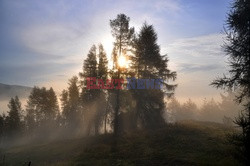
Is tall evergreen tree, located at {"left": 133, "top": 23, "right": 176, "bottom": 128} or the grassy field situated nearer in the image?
the grassy field

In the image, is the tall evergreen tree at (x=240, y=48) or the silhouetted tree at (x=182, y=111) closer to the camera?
the tall evergreen tree at (x=240, y=48)

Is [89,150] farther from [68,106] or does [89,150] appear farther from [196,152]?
[68,106]

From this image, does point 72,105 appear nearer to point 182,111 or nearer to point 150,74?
point 150,74

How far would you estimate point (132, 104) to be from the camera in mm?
29562

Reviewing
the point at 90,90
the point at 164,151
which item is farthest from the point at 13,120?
the point at 164,151

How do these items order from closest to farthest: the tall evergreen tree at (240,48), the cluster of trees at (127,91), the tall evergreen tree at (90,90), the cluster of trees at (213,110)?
1. the tall evergreen tree at (240,48)
2. the cluster of trees at (127,91)
3. the tall evergreen tree at (90,90)
4. the cluster of trees at (213,110)

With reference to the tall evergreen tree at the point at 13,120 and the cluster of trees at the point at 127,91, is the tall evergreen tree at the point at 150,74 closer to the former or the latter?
the cluster of trees at the point at 127,91

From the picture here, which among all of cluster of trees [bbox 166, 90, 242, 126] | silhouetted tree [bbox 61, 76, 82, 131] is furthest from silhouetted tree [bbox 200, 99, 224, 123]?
silhouetted tree [bbox 61, 76, 82, 131]

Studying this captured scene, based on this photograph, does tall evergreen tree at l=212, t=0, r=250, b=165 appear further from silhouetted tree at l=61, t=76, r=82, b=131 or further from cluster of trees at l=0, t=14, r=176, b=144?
silhouetted tree at l=61, t=76, r=82, b=131

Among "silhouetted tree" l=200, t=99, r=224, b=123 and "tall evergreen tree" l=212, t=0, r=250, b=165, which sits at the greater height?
"tall evergreen tree" l=212, t=0, r=250, b=165

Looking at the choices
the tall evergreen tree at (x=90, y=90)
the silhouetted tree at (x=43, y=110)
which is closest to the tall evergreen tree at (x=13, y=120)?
the silhouetted tree at (x=43, y=110)

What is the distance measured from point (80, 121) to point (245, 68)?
1910 inches

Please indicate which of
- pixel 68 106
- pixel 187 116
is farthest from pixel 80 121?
pixel 187 116

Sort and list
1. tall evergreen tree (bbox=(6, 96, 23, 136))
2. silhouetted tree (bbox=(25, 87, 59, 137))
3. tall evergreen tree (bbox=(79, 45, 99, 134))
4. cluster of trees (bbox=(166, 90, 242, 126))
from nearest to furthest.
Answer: tall evergreen tree (bbox=(79, 45, 99, 134)) → silhouetted tree (bbox=(25, 87, 59, 137)) → tall evergreen tree (bbox=(6, 96, 23, 136)) → cluster of trees (bbox=(166, 90, 242, 126))
